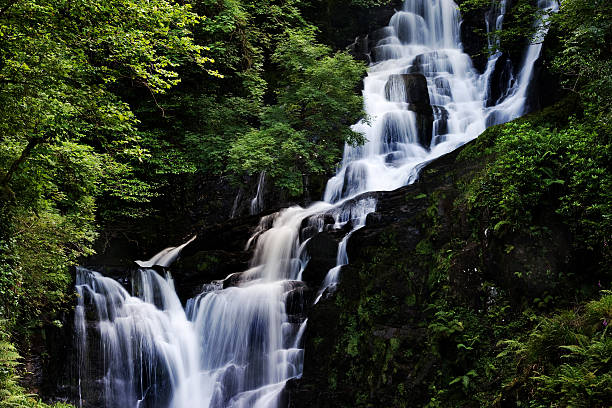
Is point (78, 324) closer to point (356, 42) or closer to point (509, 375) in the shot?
point (509, 375)

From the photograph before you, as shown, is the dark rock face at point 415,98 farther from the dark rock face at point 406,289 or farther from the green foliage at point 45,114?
the green foliage at point 45,114

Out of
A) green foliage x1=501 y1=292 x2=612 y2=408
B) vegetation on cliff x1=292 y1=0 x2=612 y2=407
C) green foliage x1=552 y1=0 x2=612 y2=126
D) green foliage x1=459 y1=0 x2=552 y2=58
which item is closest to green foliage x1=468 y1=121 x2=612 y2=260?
vegetation on cliff x1=292 y1=0 x2=612 y2=407

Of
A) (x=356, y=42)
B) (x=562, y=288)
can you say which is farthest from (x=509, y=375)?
(x=356, y=42)

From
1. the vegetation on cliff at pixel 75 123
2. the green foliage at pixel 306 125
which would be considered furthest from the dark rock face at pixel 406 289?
the vegetation on cliff at pixel 75 123

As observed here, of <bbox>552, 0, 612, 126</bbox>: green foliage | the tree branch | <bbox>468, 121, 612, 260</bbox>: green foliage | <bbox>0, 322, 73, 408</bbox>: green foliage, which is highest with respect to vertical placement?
<bbox>552, 0, 612, 126</bbox>: green foliage

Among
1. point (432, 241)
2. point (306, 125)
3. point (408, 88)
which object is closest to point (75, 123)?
point (432, 241)

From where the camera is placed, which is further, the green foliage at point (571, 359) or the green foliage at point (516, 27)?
the green foliage at point (516, 27)

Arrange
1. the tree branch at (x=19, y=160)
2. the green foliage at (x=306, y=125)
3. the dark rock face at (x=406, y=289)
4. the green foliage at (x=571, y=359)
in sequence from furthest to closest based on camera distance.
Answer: the green foliage at (x=306, y=125) < the dark rock face at (x=406, y=289) < the tree branch at (x=19, y=160) < the green foliage at (x=571, y=359)

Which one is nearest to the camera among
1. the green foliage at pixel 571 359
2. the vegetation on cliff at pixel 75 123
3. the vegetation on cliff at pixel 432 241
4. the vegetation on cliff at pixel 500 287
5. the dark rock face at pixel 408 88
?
the green foliage at pixel 571 359

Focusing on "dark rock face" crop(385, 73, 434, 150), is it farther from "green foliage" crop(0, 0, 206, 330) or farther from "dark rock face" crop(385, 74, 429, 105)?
"green foliage" crop(0, 0, 206, 330)

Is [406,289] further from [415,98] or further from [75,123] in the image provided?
[415,98]

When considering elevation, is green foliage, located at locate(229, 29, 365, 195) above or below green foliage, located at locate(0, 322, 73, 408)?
above

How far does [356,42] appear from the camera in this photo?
28.0 metres

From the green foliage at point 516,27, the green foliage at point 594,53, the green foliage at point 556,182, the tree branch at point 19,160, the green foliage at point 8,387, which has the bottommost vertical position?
the green foliage at point 8,387
